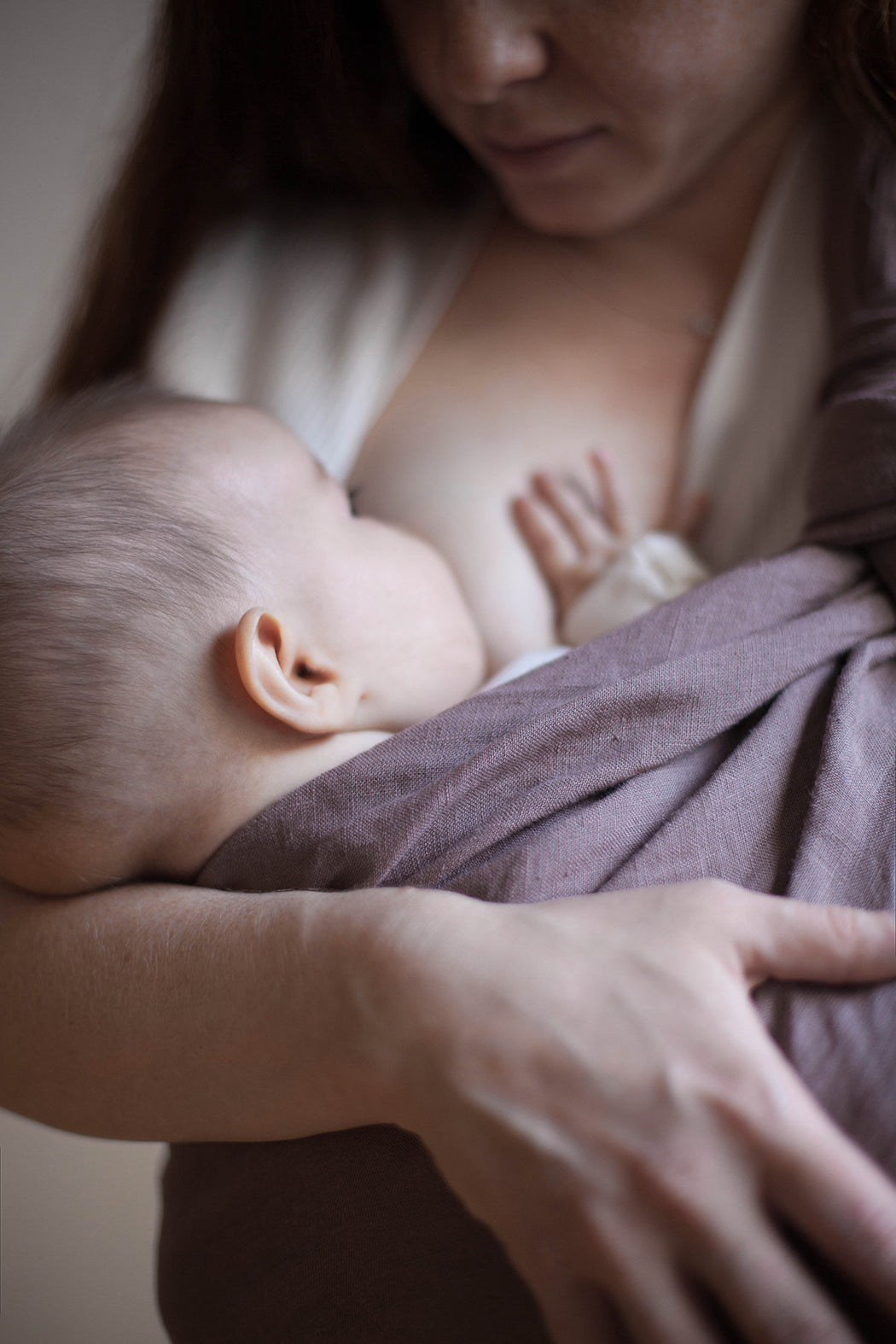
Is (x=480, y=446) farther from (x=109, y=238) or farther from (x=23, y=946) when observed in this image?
(x=23, y=946)

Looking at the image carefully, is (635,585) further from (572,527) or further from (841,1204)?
(841,1204)

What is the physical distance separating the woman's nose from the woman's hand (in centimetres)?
70

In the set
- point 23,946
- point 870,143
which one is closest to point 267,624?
point 23,946

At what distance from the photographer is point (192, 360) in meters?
1.00

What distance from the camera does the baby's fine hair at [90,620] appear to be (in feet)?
2.02

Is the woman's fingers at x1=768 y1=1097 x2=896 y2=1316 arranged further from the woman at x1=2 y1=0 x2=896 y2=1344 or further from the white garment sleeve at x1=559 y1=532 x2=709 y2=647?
the white garment sleeve at x1=559 y1=532 x2=709 y2=647

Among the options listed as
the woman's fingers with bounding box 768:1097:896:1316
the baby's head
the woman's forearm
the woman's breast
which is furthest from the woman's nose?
the woman's fingers with bounding box 768:1097:896:1316

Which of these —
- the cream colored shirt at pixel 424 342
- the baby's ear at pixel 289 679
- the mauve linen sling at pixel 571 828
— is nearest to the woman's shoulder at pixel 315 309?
the cream colored shirt at pixel 424 342

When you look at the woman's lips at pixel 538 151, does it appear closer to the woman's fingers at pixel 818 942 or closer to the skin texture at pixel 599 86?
the skin texture at pixel 599 86

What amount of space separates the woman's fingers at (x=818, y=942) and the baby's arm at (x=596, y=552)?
41cm

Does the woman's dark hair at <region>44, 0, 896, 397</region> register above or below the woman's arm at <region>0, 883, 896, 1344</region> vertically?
above

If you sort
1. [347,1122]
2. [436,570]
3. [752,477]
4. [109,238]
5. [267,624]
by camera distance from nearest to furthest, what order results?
[347,1122]
[267,624]
[436,570]
[752,477]
[109,238]

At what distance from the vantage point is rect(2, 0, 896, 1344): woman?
0.41 meters

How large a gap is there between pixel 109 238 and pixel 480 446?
1.69 ft
